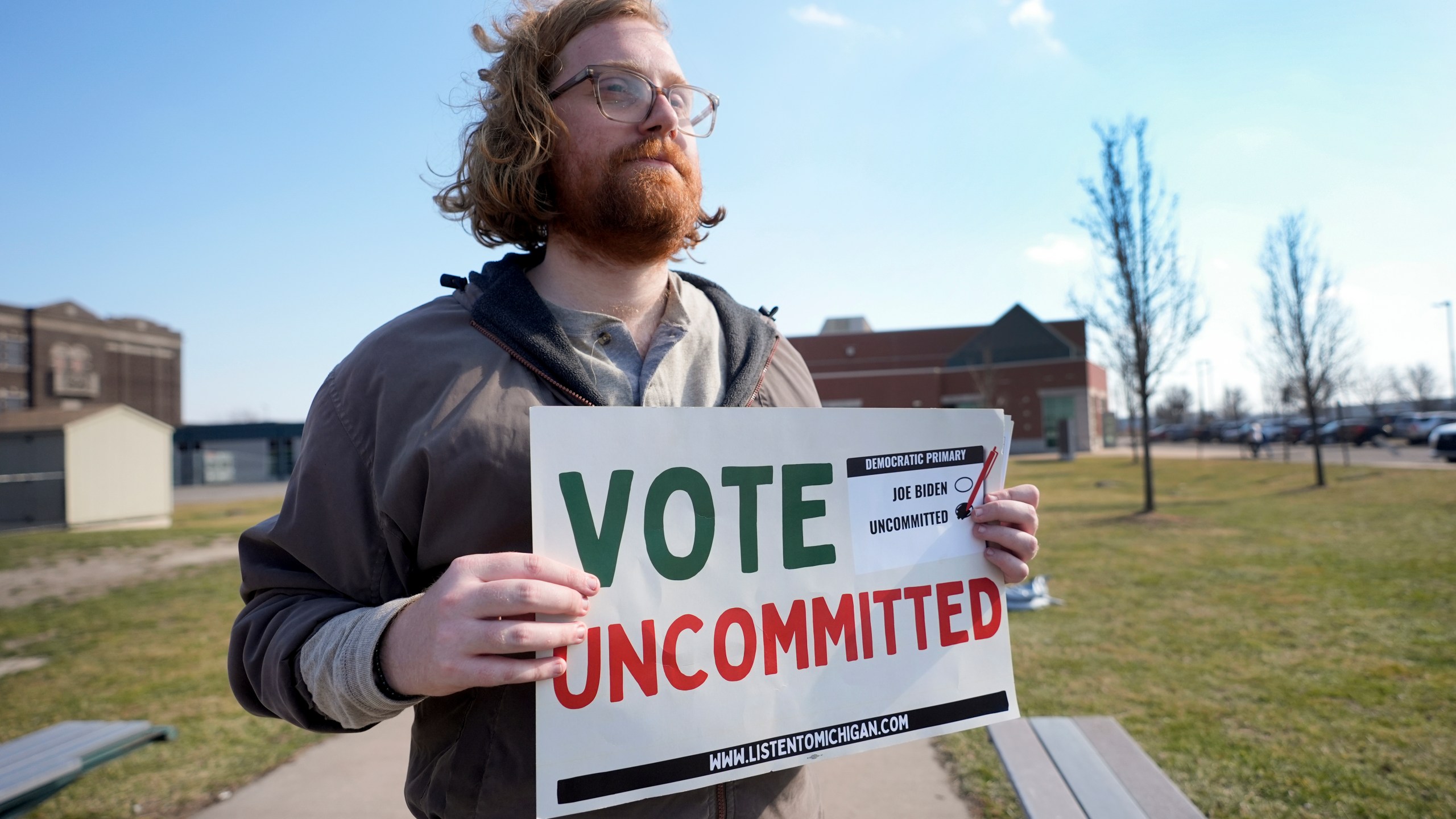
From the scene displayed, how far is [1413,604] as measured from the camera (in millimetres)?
6516

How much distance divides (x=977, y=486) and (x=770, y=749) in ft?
2.33

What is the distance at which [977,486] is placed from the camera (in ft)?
5.44

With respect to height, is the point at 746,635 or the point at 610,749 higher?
the point at 746,635

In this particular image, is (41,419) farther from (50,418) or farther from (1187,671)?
(1187,671)

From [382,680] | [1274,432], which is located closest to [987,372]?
[1274,432]

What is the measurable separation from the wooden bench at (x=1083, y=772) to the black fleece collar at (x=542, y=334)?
211 cm

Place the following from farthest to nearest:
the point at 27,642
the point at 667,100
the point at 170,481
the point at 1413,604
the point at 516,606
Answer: the point at 170,481 → the point at 27,642 → the point at 1413,604 → the point at 667,100 → the point at 516,606

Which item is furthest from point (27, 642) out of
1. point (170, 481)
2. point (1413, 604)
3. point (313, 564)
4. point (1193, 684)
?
point (170, 481)

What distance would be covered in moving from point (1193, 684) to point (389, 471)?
5.31 metres

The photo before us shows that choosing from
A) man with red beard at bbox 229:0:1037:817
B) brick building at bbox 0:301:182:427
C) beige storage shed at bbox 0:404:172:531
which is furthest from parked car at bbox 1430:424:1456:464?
brick building at bbox 0:301:182:427

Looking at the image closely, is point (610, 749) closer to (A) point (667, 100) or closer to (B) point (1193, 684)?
(A) point (667, 100)

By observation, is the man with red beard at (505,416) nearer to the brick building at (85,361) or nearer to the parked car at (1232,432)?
the parked car at (1232,432)

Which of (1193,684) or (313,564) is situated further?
(1193,684)

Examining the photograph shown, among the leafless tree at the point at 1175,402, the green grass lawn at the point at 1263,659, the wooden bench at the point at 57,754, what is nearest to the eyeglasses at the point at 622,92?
the green grass lawn at the point at 1263,659
